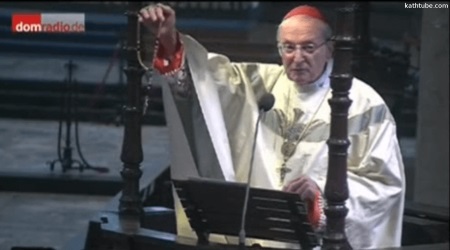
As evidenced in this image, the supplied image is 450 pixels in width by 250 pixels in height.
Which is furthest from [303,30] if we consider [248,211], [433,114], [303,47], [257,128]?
[433,114]

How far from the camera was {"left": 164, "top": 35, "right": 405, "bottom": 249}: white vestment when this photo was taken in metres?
6.27

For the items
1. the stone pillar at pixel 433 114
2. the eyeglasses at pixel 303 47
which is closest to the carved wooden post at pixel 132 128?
the eyeglasses at pixel 303 47

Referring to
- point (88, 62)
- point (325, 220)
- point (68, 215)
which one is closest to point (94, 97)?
point (88, 62)

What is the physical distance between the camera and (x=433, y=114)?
450 inches

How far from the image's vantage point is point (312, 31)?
20.6 feet

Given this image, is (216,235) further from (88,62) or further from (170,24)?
(88,62)

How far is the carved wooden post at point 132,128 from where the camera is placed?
658 centimetres

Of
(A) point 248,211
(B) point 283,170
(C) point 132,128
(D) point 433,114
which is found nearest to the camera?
(A) point 248,211

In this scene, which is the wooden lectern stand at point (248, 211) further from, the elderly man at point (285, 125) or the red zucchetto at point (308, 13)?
the red zucchetto at point (308, 13)

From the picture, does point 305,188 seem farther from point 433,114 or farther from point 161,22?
point 433,114

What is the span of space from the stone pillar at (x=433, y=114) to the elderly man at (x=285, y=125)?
4817 mm

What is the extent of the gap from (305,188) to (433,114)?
547 centimetres

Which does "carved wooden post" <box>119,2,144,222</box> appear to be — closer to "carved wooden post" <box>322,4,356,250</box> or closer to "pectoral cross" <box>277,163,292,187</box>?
"pectoral cross" <box>277,163,292,187</box>

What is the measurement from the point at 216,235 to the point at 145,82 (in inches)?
45.9
